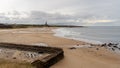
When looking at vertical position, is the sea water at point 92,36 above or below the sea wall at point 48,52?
below

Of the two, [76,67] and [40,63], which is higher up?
[40,63]

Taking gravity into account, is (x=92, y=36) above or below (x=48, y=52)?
below

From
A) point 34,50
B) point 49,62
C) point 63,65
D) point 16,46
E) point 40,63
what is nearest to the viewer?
point 40,63

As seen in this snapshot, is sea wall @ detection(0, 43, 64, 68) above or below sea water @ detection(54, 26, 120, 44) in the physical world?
above

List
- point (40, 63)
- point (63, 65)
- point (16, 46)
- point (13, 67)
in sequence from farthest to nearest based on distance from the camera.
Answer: point (16, 46), point (63, 65), point (40, 63), point (13, 67)

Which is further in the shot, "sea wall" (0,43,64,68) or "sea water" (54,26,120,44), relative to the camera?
"sea water" (54,26,120,44)

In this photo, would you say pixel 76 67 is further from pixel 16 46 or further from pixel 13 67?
pixel 16 46

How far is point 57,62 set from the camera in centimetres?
916

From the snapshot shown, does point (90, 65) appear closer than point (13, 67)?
No

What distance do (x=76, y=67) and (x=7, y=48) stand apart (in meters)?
7.25

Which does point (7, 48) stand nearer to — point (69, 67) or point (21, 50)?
point (21, 50)

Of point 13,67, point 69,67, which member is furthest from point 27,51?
point 13,67

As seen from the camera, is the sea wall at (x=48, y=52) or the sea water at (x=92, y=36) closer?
the sea wall at (x=48, y=52)

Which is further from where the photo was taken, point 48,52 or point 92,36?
point 92,36
